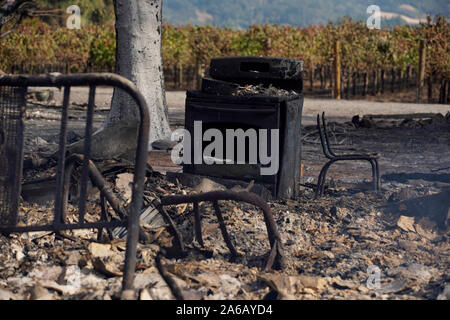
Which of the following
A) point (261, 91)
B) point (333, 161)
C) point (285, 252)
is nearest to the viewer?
point (285, 252)

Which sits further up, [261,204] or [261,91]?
[261,91]

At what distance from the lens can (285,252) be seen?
4199 mm

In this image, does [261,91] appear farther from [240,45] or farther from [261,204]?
[240,45]

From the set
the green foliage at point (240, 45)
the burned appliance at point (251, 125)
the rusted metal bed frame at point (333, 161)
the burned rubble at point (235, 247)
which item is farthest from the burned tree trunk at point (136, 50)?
the green foliage at point (240, 45)

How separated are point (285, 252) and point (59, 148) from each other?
70.3 inches

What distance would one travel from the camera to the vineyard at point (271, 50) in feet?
89.0

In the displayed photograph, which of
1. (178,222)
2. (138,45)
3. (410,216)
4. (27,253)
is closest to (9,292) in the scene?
(27,253)

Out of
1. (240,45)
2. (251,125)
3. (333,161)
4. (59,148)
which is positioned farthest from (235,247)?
(240,45)

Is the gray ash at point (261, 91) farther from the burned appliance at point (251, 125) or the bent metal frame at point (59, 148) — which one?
the bent metal frame at point (59, 148)

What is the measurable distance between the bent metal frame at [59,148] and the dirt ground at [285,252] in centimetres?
Result: 32
